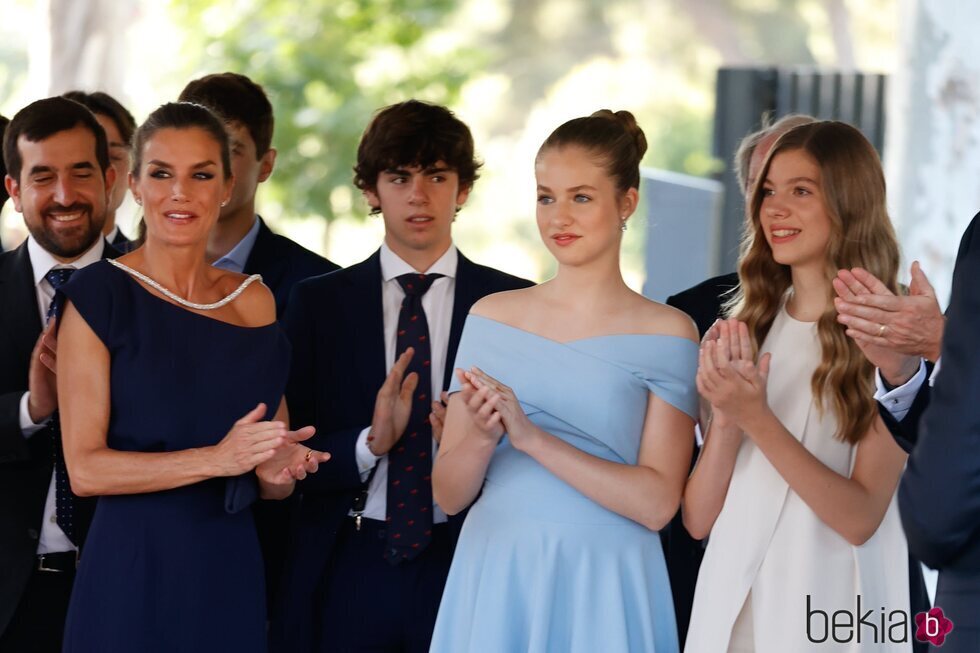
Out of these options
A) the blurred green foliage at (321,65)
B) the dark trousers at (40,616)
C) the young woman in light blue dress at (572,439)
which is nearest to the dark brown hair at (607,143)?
the young woman in light blue dress at (572,439)

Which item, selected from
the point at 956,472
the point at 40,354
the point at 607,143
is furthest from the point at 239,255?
the point at 956,472

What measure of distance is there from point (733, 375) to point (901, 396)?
1.17 ft

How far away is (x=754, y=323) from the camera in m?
3.31

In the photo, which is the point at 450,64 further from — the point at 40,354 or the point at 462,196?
the point at 40,354

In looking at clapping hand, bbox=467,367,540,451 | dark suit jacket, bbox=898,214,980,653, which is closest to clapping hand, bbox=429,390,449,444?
clapping hand, bbox=467,367,540,451

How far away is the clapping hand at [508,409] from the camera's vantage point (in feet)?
9.80

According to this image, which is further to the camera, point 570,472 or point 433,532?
point 433,532

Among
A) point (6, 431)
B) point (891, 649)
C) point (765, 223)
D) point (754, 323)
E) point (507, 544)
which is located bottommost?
point (891, 649)

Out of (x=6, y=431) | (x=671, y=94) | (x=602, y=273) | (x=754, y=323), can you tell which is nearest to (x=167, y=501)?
(x=6, y=431)

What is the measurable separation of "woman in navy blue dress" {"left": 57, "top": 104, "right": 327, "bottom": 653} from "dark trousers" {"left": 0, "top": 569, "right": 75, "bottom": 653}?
463 millimetres

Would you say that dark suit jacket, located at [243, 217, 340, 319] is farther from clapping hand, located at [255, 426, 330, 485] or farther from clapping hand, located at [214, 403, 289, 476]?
clapping hand, located at [214, 403, 289, 476]

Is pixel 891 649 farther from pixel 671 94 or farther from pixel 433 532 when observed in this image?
pixel 671 94

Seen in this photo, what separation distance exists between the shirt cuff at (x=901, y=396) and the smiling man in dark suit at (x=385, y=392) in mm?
1226

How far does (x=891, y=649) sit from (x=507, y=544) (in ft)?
2.82
